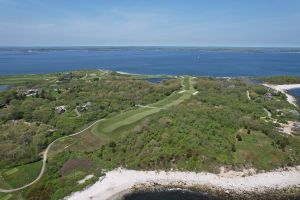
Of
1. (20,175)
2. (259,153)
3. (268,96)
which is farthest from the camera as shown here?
(268,96)

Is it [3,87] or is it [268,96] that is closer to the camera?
[268,96]

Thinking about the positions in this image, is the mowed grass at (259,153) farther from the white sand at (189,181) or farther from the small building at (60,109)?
the small building at (60,109)

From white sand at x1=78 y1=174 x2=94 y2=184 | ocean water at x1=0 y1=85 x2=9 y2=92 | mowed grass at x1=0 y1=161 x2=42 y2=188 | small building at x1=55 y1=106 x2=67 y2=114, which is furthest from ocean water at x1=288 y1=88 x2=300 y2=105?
ocean water at x1=0 y1=85 x2=9 y2=92

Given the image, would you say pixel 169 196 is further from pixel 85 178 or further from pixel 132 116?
pixel 132 116

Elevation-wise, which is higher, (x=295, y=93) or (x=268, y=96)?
(x=268, y=96)

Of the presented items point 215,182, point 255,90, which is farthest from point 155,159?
point 255,90

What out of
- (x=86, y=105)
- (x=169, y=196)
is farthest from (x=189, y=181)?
(x=86, y=105)

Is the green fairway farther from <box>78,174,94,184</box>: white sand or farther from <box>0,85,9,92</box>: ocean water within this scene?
<box>0,85,9,92</box>: ocean water
